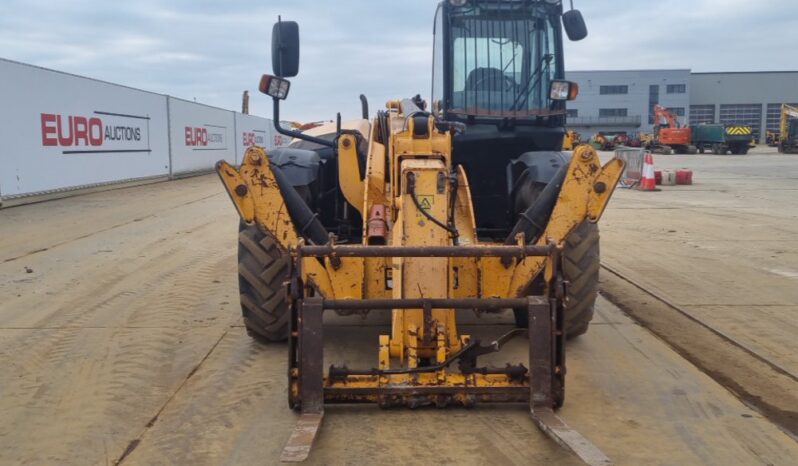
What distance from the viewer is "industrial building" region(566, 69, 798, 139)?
262ft

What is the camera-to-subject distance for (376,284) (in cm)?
482

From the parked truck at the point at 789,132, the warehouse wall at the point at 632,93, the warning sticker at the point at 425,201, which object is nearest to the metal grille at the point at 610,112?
the warehouse wall at the point at 632,93

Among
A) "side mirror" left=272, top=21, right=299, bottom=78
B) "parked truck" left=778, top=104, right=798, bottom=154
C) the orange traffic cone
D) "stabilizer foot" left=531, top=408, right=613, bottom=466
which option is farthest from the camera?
"parked truck" left=778, top=104, right=798, bottom=154

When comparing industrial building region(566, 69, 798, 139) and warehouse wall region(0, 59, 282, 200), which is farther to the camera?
industrial building region(566, 69, 798, 139)

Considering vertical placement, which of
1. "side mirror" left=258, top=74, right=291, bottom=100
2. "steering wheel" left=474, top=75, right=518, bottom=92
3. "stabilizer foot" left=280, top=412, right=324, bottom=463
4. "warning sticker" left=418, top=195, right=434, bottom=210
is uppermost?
"steering wheel" left=474, top=75, right=518, bottom=92

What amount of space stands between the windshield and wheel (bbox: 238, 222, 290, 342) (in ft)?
6.76

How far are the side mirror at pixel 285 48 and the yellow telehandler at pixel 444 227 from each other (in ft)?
0.04

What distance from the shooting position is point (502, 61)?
641 cm

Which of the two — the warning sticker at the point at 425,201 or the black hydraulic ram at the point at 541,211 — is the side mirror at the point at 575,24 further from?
the warning sticker at the point at 425,201

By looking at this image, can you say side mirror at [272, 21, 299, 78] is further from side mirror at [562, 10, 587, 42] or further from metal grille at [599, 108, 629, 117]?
metal grille at [599, 108, 629, 117]


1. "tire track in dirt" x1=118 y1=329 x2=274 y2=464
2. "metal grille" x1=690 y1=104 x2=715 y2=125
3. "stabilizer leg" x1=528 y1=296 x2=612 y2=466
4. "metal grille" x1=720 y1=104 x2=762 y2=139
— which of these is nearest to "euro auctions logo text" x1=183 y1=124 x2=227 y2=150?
"tire track in dirt" x1=118 y1=329 x2=274 y2=464

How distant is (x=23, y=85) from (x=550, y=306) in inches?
586

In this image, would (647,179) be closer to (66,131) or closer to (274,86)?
(66,131)

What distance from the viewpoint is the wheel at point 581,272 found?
17.8 ft
